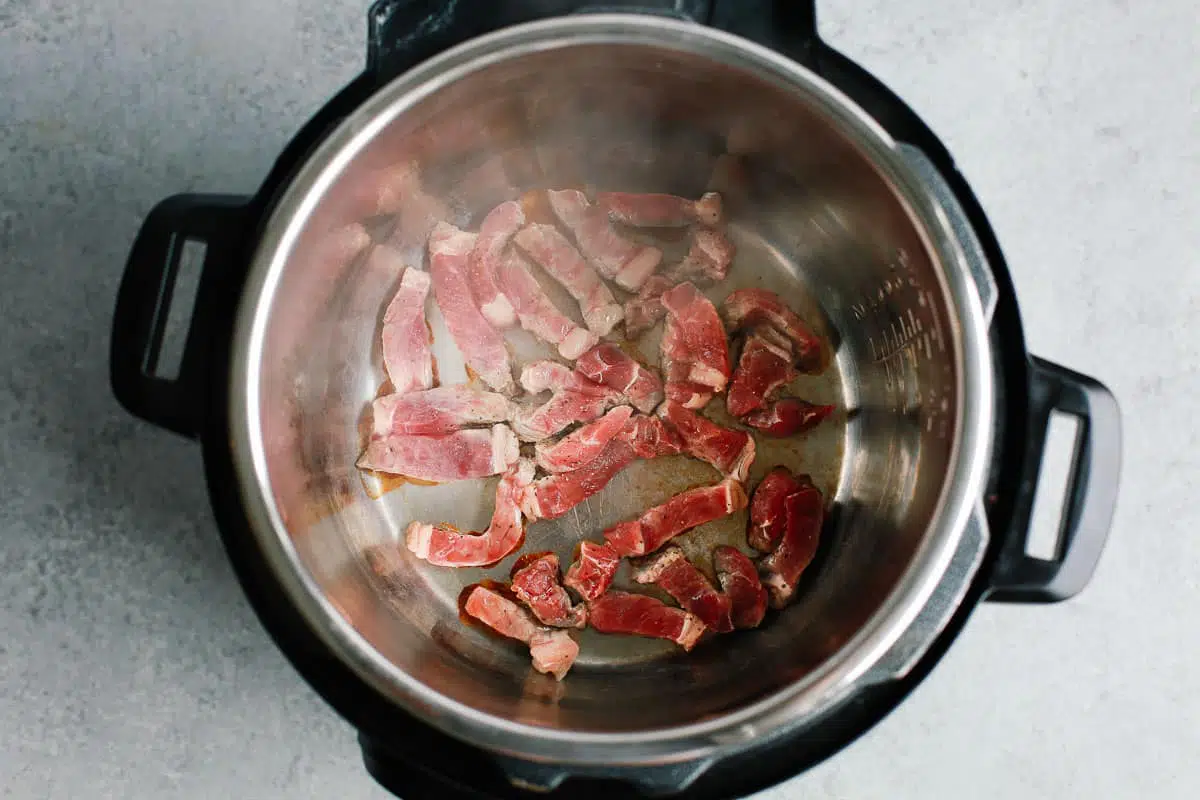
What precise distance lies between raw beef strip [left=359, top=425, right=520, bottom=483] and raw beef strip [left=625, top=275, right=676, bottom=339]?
25 centimetres

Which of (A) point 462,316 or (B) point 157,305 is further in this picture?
(A) point 462,316

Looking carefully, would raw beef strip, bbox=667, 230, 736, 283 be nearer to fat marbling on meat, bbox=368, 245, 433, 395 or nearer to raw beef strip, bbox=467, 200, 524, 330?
raw beef strip, bbox=467, 200, 524, 330

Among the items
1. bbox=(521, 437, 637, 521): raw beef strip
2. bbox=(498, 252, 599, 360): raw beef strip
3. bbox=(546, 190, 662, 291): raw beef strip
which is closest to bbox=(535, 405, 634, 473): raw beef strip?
bbox=(521, 437, 637, 521): raw beef strip

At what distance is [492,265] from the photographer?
4.19 feet

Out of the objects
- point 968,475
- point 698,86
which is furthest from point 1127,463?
point 698,86

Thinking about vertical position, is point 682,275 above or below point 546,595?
above

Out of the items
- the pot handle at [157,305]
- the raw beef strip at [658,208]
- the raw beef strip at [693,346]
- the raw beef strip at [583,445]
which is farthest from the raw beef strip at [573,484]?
the pot handle at [157,305]

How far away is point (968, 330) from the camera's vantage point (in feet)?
3.00

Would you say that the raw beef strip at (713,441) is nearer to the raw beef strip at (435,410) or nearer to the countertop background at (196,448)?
the raw beef strip at (435,410)

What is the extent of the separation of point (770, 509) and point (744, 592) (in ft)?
0.41

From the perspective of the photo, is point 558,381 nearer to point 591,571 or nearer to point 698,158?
point 591,571

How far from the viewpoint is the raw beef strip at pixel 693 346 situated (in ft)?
4.08

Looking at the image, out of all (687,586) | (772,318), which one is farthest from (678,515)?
(772,318)

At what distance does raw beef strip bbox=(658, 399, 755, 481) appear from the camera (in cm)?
123
